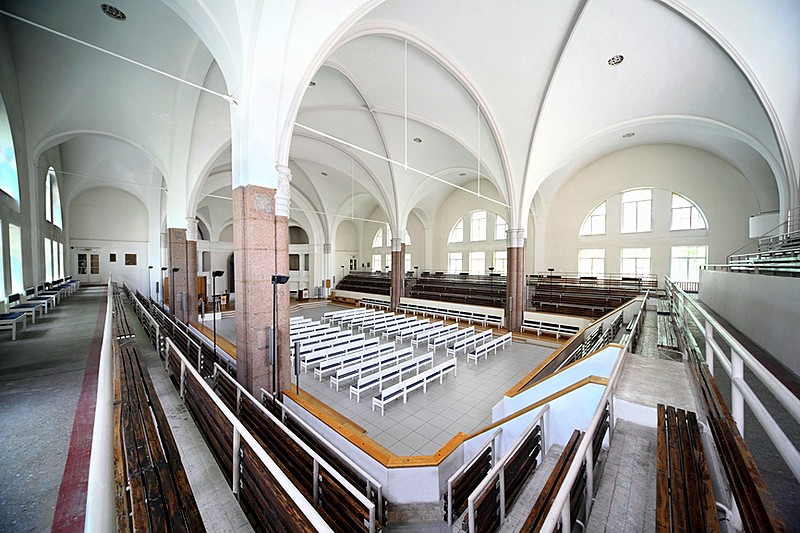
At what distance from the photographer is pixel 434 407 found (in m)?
5.94

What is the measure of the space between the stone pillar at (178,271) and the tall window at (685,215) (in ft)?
71.3

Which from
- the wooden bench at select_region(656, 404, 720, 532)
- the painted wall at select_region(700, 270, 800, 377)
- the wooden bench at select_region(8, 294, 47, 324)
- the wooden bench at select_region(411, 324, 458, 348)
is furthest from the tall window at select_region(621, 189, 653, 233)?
the wooden bench at select_region(8, 294, 47, 324)

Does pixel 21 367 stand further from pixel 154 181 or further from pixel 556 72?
pixel 154 181

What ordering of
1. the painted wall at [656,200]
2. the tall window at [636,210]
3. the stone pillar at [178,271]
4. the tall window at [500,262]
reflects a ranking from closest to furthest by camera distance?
1. the stone pillar at [178,271]
2. the painted wall at [656,200]
3. the tall window at [636,210]
4. the tall window at [500,262]

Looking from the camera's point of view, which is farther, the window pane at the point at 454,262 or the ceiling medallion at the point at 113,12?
the window pane at the point at 454,262

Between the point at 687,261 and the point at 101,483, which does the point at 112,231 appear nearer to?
the point at 101,483

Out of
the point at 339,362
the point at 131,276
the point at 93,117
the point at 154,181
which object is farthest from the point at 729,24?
the point at 131,276

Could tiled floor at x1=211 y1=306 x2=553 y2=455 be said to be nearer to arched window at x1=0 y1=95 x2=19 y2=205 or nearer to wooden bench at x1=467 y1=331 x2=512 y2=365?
wooden bench at x1=467 y1=331 x2=512 y2=365

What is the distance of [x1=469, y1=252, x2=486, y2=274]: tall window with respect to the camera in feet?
67.8

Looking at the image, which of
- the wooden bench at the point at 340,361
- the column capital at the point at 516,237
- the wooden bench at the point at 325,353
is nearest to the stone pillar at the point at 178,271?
the wooden bench at the point at 325,353

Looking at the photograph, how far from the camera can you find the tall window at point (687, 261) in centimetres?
1348

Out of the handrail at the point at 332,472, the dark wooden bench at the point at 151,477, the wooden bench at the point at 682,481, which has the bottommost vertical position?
the handrail at the point at 332,472

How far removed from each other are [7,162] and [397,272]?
47.0 ft

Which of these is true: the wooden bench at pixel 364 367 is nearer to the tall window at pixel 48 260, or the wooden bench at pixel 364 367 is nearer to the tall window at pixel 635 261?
the tall window at pixel 48 260
